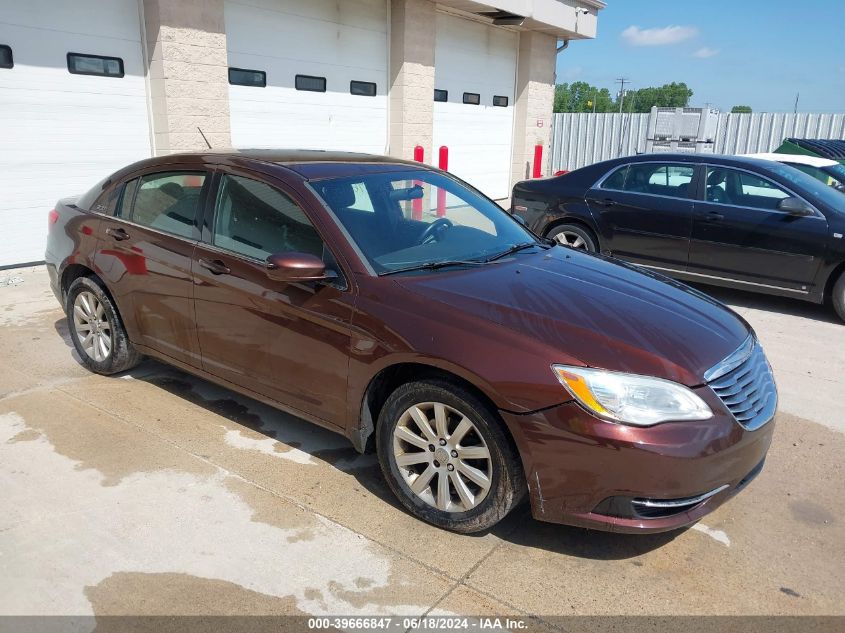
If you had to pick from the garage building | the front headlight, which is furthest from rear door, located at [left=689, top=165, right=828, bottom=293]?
the garage building

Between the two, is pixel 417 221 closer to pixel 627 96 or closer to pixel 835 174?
pixel 835 174

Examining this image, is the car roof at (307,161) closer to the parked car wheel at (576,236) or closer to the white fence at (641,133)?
the parked car wheel at (576,236)

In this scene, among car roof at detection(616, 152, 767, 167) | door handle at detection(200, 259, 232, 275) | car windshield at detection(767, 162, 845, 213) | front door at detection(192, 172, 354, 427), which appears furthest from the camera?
car roof at detection(616, 152, 767, 167)

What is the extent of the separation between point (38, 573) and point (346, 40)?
9.70 m

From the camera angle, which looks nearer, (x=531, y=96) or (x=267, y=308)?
(x=267, y=308)

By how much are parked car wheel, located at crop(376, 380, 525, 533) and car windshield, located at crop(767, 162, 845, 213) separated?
534 centimetres

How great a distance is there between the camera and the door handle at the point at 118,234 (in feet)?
14.4

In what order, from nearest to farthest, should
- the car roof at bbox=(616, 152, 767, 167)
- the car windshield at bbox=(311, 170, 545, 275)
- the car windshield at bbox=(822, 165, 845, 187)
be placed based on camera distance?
the car windshield at bbox=(311, 170, 545, 275) → the car roof at bbox=(616, 152, 767, 167) → the car windshield at bbox=(822, 165, 845, 187)

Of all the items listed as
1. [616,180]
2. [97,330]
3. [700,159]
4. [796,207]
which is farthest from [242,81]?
[796,207]

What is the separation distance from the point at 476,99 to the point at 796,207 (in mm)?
8722

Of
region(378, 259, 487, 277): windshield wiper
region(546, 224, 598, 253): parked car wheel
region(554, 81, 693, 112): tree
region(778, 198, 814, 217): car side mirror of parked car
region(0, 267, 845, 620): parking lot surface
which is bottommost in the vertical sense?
region(0, 267, 845, 620): parking lot surface

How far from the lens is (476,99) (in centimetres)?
1424

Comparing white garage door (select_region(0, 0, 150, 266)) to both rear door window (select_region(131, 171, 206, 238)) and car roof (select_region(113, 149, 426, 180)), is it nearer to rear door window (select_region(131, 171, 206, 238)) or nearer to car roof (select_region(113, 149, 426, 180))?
car roof (select_region(113, 149, 426, 180))

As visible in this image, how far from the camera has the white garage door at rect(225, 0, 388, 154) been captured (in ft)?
31.0
